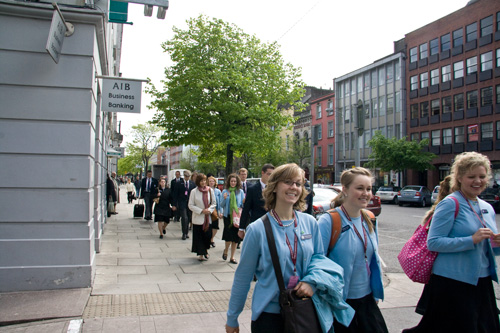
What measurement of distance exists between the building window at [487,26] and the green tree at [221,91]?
22001 millimetres

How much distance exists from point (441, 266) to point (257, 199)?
394 centimetres

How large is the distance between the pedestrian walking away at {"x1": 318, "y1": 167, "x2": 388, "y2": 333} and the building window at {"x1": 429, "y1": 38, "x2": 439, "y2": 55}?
43.1m

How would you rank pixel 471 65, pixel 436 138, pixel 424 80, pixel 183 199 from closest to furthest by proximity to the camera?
1. pixel 183 199
2. pixel 471 65
3. pixel 436 138
4. pixel 424 80

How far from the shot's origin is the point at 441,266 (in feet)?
10.8

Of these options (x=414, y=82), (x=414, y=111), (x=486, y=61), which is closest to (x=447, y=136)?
(x=414, y=111)

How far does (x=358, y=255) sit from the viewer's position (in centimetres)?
300

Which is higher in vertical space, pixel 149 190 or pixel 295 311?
pixel 149 190

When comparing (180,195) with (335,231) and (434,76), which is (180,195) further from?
(434,76)

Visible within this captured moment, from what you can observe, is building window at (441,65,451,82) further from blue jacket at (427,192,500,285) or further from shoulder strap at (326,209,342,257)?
shoulder strap at (326,209,342,257)

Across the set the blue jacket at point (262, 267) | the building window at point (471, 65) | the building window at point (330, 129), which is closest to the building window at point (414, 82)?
the building window at point (471, 65)

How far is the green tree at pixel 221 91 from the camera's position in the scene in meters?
22.0

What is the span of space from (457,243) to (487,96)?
38042 mm

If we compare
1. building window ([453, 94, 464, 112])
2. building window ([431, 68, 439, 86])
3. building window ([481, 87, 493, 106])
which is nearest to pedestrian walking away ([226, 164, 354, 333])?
building window ([481, 87, 493, 106])

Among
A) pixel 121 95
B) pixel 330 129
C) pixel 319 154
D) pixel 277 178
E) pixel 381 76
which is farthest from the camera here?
pixel 319 154
